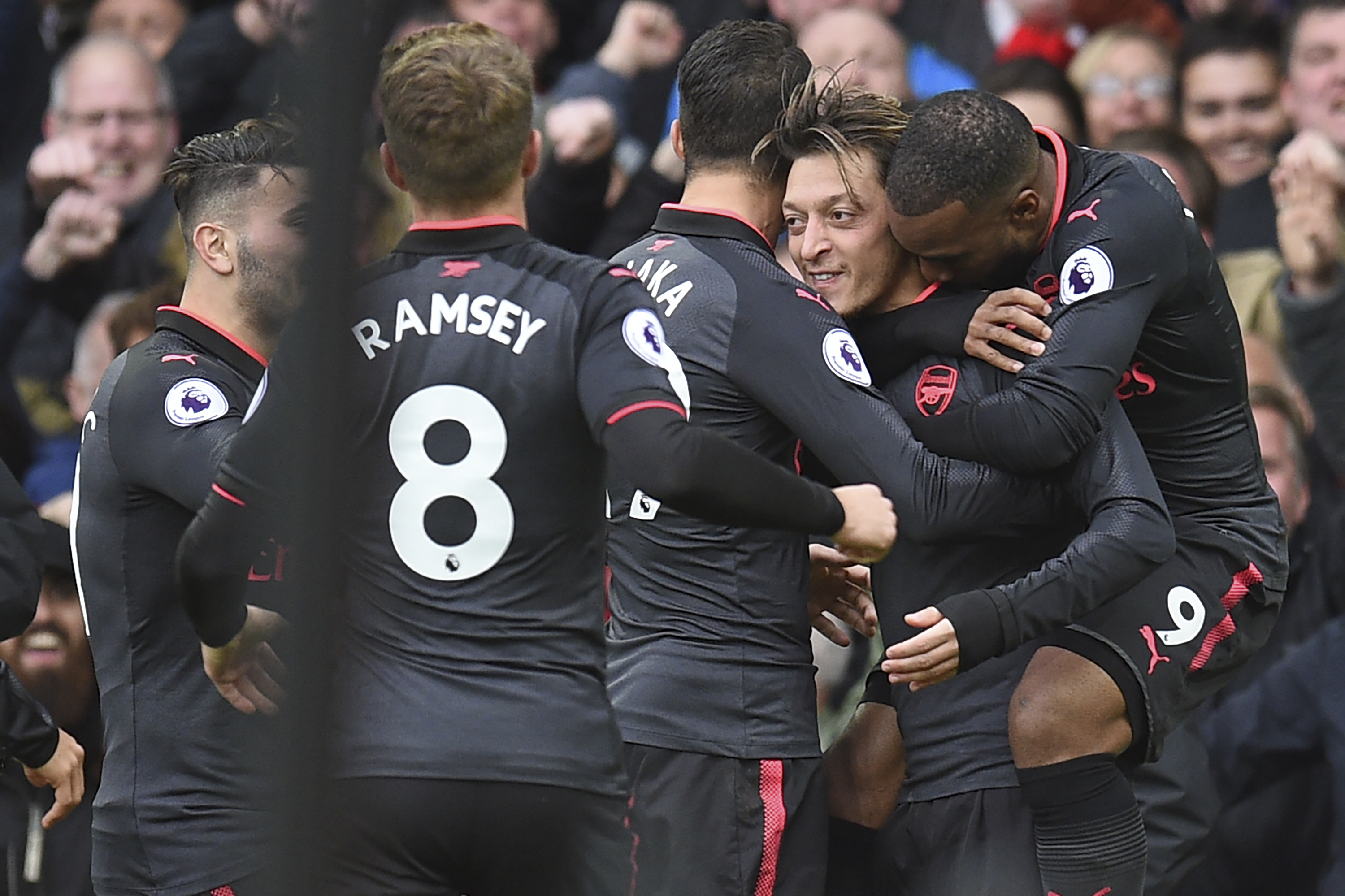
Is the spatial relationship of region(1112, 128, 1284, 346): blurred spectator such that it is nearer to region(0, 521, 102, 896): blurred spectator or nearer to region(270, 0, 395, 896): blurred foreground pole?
region(0, 521, 102, 896): blurred spectator

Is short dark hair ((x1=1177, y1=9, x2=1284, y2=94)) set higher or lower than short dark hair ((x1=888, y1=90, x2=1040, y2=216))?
higher

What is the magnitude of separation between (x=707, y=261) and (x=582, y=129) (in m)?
2.78

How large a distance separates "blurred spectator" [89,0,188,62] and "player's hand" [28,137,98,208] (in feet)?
2.39

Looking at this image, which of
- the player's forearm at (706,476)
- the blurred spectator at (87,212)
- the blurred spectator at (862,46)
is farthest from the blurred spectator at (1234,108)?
the player's forearm at (706,476)

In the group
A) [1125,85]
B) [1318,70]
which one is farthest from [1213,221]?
[1125,85]

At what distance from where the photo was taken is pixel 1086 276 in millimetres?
3176

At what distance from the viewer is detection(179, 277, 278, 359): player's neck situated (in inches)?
138

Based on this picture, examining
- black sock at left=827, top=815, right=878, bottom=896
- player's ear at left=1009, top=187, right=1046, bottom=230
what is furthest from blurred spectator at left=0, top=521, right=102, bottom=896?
player's ear at left=1009, top=187, right=1046, bottom=230

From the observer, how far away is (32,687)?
4.83 meters

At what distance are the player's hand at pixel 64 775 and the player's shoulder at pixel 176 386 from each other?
753mm

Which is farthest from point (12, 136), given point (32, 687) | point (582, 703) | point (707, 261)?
point (582, 703)

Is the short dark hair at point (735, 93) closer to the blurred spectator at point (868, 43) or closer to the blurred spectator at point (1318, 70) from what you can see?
the blurred spectator at point (868, 43)

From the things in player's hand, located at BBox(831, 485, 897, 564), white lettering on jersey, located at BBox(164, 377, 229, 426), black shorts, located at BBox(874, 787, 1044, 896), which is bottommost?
black shorts, located at BBox(874, 787, 1044, 896)

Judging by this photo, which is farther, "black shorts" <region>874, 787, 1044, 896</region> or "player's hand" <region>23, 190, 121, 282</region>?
"player's hand" <region>23, 190, 121, 282</region>
